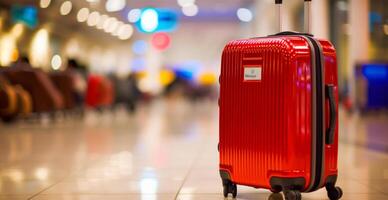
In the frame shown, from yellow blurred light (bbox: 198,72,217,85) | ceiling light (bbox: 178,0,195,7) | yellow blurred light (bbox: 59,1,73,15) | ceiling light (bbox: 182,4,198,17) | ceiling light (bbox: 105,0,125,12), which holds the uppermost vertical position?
ceiling light (bbox: 182,4,198,17)

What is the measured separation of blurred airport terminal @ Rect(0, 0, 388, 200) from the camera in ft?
15.8

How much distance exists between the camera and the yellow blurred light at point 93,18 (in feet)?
88.5

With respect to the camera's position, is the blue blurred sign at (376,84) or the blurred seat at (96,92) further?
the blurred seat at (96,92)

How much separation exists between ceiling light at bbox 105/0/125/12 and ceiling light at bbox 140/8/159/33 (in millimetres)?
2213

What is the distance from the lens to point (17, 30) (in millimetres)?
20391

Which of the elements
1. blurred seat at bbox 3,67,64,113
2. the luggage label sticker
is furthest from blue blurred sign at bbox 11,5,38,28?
the luggage label sticker

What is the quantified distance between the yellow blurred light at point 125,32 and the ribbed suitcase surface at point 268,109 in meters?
32.6

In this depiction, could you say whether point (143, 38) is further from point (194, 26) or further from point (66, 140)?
point (66, 140)

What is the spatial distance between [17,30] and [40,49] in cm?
289

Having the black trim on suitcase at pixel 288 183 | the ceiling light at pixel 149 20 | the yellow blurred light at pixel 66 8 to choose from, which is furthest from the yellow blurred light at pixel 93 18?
the black trim on suitcase at pixel 288 183

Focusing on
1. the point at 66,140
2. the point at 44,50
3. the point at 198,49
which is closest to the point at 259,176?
the point at 66,140

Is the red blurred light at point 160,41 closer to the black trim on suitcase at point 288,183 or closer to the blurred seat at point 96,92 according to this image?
the blurred seat at point 96,92

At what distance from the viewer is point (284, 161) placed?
3457 mm

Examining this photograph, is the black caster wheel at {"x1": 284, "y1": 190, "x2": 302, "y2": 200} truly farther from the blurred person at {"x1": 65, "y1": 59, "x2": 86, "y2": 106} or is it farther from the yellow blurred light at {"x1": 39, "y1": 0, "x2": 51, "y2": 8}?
the yellow blurred light at {"x1": 39, "y1": 0, "x2": 51, "y2": 8}
